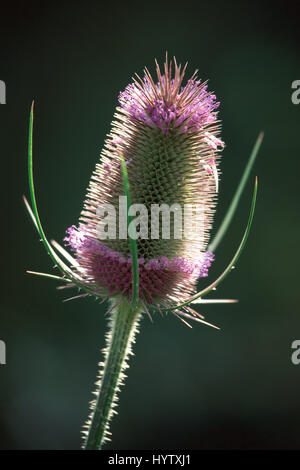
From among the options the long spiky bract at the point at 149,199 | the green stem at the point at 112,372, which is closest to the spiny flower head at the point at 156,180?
the long spiky bract at the point at 149,199

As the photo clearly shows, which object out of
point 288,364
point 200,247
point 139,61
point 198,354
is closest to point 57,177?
point 139,61

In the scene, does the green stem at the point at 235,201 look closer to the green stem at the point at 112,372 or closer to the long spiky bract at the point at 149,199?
the long spiky bract at the point at 149,199

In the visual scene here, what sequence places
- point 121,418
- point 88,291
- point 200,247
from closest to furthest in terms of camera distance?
point 88,291
point 200,247
point 121,418

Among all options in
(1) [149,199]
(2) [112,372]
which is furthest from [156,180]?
(2) [112,372]

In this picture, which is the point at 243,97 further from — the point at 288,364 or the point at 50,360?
the point at 50,360

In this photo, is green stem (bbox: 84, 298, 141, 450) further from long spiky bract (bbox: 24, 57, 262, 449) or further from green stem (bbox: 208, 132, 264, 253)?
green stem (bbox: 208, 132, 264, 253)
